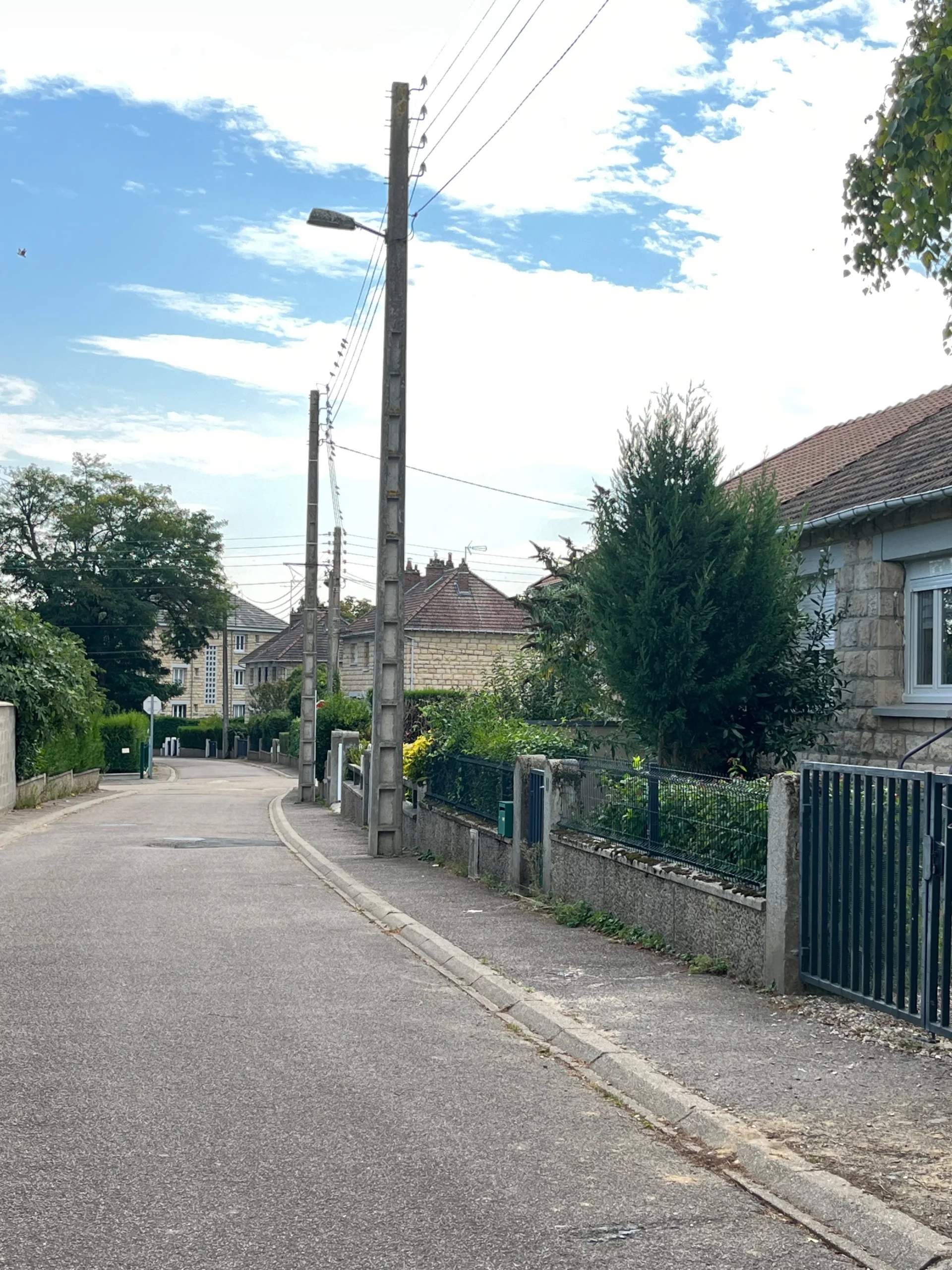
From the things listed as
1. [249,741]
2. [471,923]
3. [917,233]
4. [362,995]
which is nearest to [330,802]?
[471,923]

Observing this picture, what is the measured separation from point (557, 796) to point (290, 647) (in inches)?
3556

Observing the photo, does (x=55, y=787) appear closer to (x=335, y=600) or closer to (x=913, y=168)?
(x=335, y=600)

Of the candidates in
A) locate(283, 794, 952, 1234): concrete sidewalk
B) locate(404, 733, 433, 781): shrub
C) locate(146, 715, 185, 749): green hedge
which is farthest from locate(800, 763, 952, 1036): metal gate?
locate(146, 715, 185, 749): green hedge

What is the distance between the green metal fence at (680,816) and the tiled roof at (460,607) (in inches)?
2083

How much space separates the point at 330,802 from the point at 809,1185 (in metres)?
30.5

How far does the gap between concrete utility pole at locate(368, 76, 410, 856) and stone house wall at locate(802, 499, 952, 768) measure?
613cm

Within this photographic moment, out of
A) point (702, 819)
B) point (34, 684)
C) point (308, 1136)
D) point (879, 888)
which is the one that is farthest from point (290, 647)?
point (308, 1136)

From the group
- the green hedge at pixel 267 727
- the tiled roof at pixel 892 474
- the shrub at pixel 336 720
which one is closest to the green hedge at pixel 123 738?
the green hedge at pixel 267 727

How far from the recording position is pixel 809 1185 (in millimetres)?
5035

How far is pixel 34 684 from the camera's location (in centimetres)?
3091

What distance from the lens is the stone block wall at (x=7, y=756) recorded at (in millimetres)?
28266

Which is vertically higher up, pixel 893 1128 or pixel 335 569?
pixel 335 569

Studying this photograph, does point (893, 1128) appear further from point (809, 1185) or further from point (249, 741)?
point (249, 741)

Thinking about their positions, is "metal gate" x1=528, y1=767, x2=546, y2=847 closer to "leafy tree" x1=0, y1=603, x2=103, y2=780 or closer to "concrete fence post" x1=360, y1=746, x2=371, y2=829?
"concrete fence post" x1=360, y1=746, x2=371, y2=829
